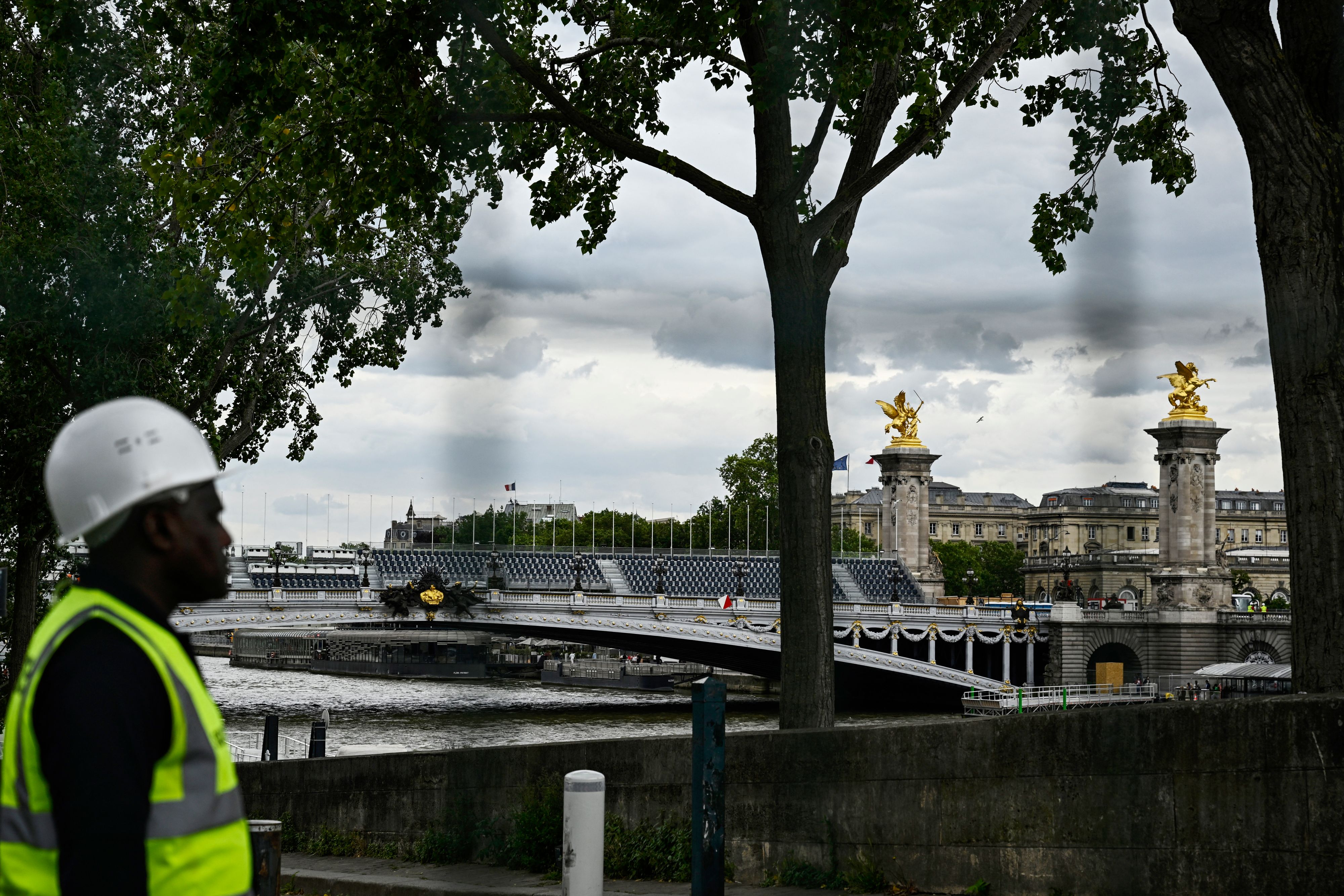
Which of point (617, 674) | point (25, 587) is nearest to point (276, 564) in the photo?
point (617, 674)

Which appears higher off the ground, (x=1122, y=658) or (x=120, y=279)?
(x=120, y=279)

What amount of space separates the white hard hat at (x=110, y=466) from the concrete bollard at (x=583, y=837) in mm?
5565

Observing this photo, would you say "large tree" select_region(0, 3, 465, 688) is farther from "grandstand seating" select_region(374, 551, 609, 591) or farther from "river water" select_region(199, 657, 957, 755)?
"grandstand seating" select_region(374, 551, 609, 591)

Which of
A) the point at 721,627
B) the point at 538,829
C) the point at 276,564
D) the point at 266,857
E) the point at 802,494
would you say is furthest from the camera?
the point at 276,564

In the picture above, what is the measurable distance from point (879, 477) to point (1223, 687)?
31461 millimetres

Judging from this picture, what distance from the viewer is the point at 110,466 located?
7.55ft

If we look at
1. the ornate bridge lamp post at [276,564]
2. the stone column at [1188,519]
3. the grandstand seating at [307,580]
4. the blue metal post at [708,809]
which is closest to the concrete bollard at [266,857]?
the blue metal post at [708,809]

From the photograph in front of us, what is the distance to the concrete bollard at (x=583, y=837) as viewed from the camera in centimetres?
755

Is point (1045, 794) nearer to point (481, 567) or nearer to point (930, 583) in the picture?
point (481, 567)

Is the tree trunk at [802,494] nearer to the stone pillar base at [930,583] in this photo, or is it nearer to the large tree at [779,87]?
the large tree at [779,87]

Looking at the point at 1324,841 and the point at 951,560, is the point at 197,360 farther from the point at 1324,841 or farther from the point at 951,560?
the point at 951,560

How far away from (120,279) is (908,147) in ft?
44.6

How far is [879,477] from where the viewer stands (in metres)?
83.6

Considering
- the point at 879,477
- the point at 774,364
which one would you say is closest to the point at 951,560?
the point at 879,477
